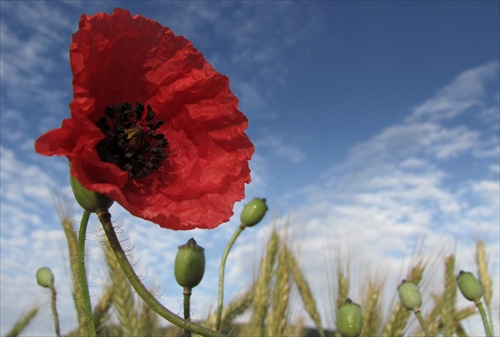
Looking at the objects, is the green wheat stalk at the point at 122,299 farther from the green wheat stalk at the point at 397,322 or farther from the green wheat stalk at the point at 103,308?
the green wheat stalk at the point at 397,322

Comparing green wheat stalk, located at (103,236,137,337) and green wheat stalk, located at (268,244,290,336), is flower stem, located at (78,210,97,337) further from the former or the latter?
green wheat stalk, located at (268,244,290,336)

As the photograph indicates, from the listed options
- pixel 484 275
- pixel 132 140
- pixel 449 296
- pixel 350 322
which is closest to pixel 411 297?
pixel 350 322

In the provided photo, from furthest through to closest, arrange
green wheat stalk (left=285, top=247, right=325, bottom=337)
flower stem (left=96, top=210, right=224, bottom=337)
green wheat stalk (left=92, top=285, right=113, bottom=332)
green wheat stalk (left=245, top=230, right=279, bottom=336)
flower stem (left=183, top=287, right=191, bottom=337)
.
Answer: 1. green wheat stalk (left=285, top=247, right=325, bottom=337)
2. green wheat stalk (left=245, top=230, right=279, bottom=336)
3. green wheat stalk (left=92, top=285, right=113, bottom=332)
4. flower stem (left=183, top=287, right=191, bottom=337)
5. flower stem (left=96, top=210, right=224, bottom=337)

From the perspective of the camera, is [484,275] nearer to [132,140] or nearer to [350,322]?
[350,322]

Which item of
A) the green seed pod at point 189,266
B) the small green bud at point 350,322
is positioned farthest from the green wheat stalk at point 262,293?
the green seed pod at point 189,266

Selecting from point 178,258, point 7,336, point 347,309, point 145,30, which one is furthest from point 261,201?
point 7,336

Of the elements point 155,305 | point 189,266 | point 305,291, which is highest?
point 305,291

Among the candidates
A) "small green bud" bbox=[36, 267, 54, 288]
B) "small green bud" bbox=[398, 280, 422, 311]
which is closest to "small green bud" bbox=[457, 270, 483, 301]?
"small green bud" bbox=[398, 280, 422, 311]
